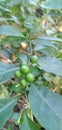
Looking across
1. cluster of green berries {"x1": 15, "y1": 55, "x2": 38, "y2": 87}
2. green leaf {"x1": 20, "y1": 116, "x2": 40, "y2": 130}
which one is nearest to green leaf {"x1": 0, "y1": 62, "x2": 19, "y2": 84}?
cluster of green berries {"x1": 15, "y1": 55, "x2": 38, "y2": 87}

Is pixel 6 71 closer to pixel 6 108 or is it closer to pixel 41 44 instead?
pixel 6 108

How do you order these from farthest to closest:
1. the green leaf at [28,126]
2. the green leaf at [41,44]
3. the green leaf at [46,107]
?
the green leaf at [41,44] → the green leaf at [28,126] → the green leaf at [46,107]

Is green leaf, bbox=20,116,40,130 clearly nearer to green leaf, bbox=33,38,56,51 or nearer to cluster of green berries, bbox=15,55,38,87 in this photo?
cluster of green berries, bbox=15,55,38,87

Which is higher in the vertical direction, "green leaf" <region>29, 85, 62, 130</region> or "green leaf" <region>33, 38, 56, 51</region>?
"green leaf" <region>33, 38, 56, 51</region>

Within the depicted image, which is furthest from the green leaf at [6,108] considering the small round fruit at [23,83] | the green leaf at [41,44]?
the green leaf at [41,44]

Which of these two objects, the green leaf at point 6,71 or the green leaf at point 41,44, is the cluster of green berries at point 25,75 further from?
the green leaf at point 41,44

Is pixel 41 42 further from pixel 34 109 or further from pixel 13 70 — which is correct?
pixel 34 109
